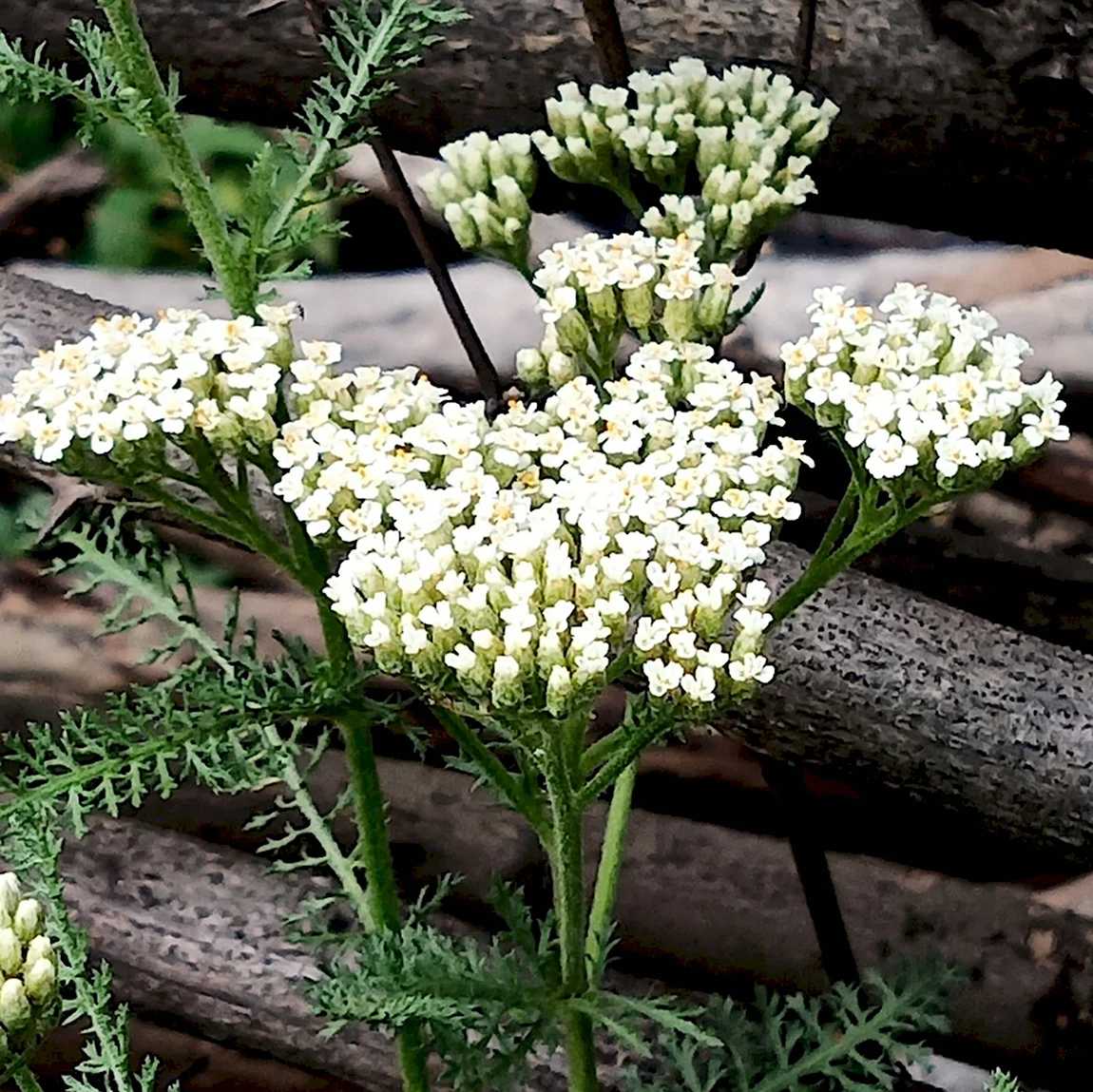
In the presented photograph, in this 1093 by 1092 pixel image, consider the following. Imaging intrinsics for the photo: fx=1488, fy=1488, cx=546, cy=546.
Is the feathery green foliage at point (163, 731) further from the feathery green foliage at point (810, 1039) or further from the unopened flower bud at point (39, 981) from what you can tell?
the feathery green foliage at point (810, 1039)

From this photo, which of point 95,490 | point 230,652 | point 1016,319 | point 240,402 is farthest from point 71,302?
point 1016,319

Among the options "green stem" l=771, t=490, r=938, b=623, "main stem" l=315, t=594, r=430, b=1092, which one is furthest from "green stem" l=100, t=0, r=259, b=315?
"green stem" l=771, t=490, r=938, b=623

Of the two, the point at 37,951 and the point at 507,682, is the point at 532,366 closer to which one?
the point at 507,682

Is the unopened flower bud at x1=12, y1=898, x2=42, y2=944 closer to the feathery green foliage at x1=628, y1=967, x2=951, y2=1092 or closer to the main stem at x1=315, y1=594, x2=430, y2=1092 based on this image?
the main stem at x1=315, y1=594, x2=430, y2=1092

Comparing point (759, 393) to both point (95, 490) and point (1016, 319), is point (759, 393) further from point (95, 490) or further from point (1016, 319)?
point (1016, 319)

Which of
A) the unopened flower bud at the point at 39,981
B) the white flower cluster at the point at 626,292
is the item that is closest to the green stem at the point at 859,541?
the white flower cluster at the point at 626,292

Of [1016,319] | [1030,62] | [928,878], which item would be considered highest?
[1030,62]
